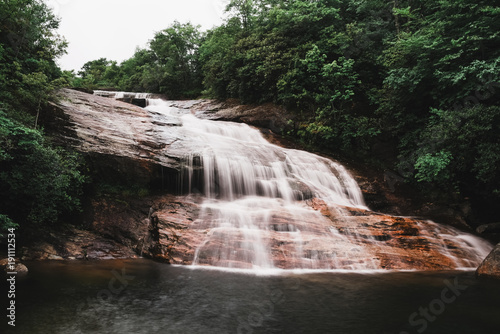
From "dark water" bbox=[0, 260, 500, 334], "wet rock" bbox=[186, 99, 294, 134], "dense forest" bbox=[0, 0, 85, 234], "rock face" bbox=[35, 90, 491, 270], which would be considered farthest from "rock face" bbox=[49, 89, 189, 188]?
"wet rock" bbox=[186, 99, 294, 134]

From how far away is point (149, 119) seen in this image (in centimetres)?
1291

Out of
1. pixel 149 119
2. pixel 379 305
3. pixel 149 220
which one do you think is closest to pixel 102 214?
pixel 149 220

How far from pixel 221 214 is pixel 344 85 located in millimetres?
9826

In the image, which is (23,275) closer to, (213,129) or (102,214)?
(102,214)

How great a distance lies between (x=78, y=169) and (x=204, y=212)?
417cm

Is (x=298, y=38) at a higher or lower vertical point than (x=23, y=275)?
higher

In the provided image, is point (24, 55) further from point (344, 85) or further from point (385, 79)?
point (385, 79)

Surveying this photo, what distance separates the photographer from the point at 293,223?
8.22m

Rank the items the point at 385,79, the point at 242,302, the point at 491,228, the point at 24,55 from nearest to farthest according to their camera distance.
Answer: the point at 242,302 < the point at 491,228 < the point at 24,55 < the point at 385,79

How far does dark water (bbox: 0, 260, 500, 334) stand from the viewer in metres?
3.96

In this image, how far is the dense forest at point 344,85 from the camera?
7.83 metres

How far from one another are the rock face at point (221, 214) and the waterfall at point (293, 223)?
3 cm

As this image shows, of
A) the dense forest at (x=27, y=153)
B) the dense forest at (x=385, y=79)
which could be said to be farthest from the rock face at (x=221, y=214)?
the dense forest at (x=385, y=79)

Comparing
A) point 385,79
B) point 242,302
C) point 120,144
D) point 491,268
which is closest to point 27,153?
point 120,144
